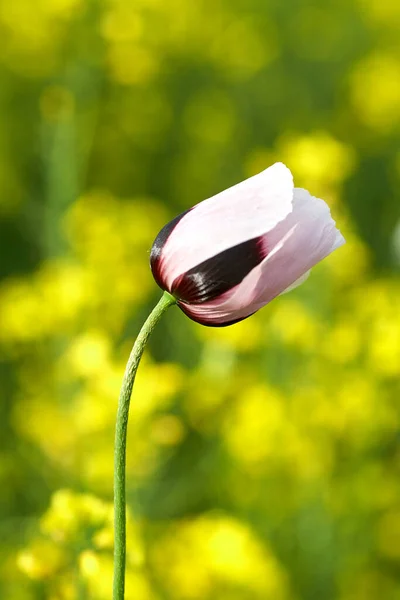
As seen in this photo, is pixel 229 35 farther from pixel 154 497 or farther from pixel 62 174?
pixel 154 497

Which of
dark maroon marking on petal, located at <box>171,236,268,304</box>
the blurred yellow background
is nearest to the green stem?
dark maroon marking on petal, located at <box>171,236,268,304</box>

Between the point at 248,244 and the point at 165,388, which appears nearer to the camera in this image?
the point at 248,244

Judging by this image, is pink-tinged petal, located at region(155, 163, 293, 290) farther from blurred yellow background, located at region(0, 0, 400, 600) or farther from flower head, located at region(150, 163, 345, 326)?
blurred yellow background, located at region(0, 0, 400, 600)

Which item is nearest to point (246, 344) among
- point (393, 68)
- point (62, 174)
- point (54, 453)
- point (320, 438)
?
point (320, 438)

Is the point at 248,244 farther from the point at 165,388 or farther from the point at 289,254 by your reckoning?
the point at 165,388

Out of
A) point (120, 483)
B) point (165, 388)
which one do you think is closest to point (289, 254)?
point (120, 483)

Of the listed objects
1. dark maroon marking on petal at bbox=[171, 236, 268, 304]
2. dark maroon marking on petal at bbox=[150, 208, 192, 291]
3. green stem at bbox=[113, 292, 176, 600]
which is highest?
dark maroon marking on petal at bbox=[150, 208, 192, 291]

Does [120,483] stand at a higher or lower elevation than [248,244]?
lower
